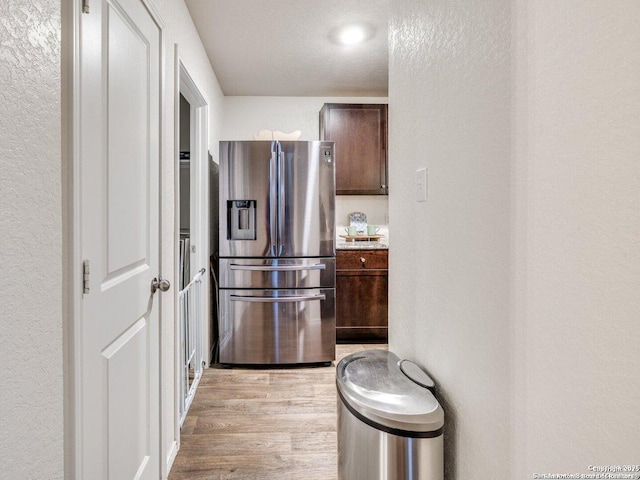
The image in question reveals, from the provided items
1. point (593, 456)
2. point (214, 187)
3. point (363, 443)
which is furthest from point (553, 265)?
point (214, 187)

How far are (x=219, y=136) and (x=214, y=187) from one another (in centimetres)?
65

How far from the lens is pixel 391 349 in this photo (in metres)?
1.67

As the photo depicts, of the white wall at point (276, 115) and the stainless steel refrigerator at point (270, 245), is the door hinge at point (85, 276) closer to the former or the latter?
the stainless steel refrigerator at point (270, 245)

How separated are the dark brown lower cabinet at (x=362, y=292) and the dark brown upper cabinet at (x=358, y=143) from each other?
74 centimetres

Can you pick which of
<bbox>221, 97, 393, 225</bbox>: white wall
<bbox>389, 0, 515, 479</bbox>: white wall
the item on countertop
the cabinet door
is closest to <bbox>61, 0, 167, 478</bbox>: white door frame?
<bbox>389, 0, 515, 479</bbox>: white wall

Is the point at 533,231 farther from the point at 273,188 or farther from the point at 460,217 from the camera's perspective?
the point at 273,188

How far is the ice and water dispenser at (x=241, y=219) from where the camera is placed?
2.98 metres

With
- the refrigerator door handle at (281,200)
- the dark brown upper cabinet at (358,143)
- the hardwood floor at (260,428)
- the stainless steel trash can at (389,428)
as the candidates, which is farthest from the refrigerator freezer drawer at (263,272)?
the stainless steel trash can at (389,428)

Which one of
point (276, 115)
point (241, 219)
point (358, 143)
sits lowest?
point (241, 219)

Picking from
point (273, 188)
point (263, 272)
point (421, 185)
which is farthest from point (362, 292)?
point (421, 185)

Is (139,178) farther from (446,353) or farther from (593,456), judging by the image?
(593,456)

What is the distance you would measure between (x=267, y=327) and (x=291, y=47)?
2200mm

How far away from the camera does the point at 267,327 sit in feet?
9.84

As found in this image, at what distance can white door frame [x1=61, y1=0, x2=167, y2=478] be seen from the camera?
900 mm
